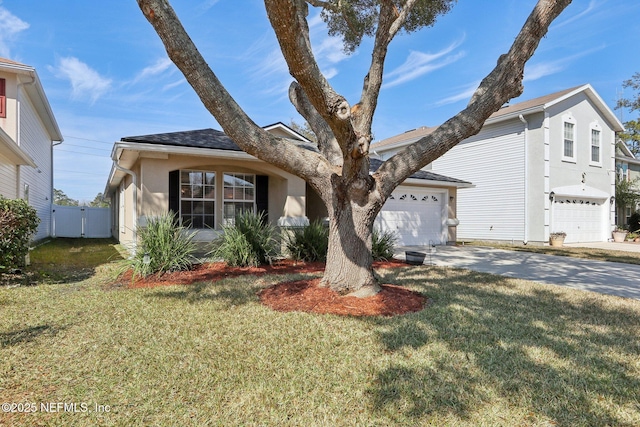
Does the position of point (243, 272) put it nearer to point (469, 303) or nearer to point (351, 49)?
point (469, 303)

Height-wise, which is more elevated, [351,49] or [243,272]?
[351,49]

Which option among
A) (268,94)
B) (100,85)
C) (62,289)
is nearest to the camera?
(62,289)

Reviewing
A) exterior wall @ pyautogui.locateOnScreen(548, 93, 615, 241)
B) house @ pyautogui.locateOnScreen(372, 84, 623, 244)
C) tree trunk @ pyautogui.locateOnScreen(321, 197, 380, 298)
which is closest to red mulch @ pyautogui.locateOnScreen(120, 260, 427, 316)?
tree trunk @ pyautogui.locateOnScreen(321, 197, 380, 298)

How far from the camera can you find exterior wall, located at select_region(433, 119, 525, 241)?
636 inches

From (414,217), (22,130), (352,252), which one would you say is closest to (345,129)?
(352,252)

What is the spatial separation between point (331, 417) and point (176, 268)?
222 inches

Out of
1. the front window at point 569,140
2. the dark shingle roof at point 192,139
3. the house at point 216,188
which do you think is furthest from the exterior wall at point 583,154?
Result: the dark shingle roof at point 192,139

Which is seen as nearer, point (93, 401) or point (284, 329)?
point (93, 401)

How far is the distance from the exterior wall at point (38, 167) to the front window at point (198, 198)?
19.2ft

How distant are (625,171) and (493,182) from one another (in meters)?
12.2

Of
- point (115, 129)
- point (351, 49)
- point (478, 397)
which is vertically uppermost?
point (115, 129)

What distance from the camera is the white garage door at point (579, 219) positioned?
1625 centimetres

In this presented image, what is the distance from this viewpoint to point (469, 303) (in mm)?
5098

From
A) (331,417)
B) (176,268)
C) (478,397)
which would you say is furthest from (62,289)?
(478,397)
